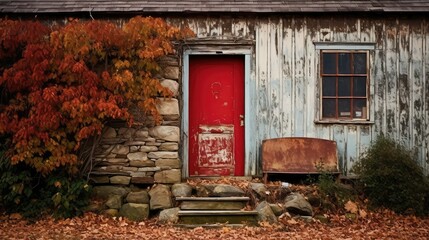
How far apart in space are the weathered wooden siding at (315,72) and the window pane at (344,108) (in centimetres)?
24

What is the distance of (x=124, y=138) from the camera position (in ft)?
27.0

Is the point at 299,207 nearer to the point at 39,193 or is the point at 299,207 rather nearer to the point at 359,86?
the point at 359,86

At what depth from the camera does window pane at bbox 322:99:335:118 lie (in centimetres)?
906

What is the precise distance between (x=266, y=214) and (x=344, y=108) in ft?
10.8

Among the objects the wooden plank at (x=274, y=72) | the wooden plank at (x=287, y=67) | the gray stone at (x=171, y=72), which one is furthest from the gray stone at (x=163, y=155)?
the wooden plank at (x=287, y=67)

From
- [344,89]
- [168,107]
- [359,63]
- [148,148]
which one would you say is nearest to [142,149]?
[148,148]

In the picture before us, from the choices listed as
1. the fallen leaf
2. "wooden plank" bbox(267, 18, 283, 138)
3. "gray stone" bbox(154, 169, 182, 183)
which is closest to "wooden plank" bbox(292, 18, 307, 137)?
"wooden plank" bbox(267, 18, 283, 138)

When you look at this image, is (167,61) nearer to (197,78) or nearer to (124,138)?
(197,78)

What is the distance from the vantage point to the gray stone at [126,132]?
8195mm

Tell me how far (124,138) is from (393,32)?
5960 mm

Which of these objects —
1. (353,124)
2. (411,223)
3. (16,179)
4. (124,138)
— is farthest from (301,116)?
(16,179)

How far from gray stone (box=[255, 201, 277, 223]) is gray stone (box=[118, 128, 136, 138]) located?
279 centimetres

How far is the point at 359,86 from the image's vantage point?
9062 millimetres

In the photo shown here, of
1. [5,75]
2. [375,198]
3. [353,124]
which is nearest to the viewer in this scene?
[5,75]
